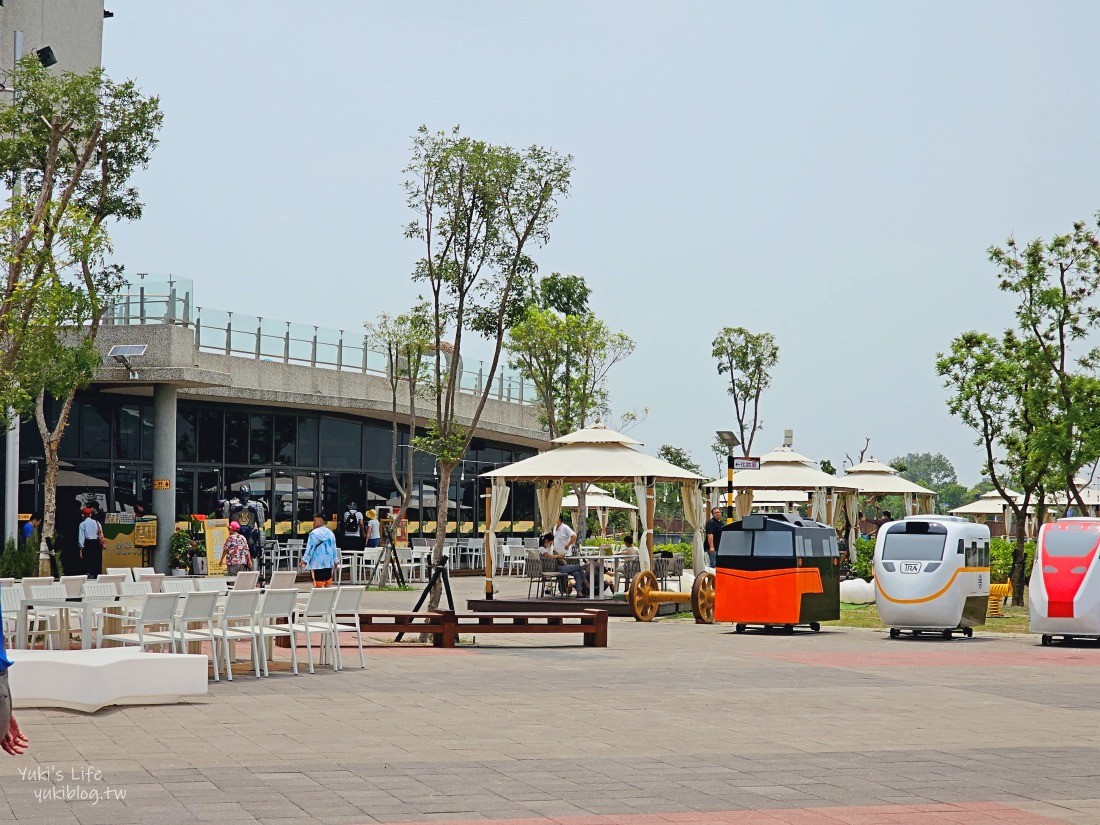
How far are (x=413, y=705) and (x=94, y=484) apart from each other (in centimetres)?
2182

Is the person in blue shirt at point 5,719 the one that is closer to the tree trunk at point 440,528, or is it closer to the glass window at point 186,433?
the tree trunk at point 440,528

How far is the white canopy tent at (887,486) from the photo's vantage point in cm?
3688

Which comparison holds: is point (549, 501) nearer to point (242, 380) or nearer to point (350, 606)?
point (242, 380)

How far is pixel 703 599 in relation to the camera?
23125mm

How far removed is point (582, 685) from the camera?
13.8 meters

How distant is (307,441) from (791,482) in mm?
12991

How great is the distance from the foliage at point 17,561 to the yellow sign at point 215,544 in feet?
14.3

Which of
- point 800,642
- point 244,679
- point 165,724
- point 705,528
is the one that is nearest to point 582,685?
point 244,679

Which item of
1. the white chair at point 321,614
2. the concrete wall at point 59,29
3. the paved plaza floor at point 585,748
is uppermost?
the concrete wall at point 59,29

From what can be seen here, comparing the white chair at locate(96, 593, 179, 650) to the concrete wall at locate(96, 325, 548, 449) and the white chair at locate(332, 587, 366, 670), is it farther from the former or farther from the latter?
the concrete wall at locate(96, 325, 548, 449)

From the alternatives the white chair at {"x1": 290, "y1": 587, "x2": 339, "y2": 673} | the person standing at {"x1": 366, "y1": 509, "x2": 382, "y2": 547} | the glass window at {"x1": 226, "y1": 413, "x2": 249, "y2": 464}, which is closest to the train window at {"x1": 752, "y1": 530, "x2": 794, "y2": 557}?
the white chair at {"x1": 290, "y1": 587, "x2": 339, "y2": 673}

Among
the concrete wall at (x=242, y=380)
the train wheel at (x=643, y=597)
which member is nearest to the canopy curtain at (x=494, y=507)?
the train wheel at (x=643, y=597)

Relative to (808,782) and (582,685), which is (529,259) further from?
(808,782)

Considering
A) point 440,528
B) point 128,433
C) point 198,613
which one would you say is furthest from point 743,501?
point 198,613
